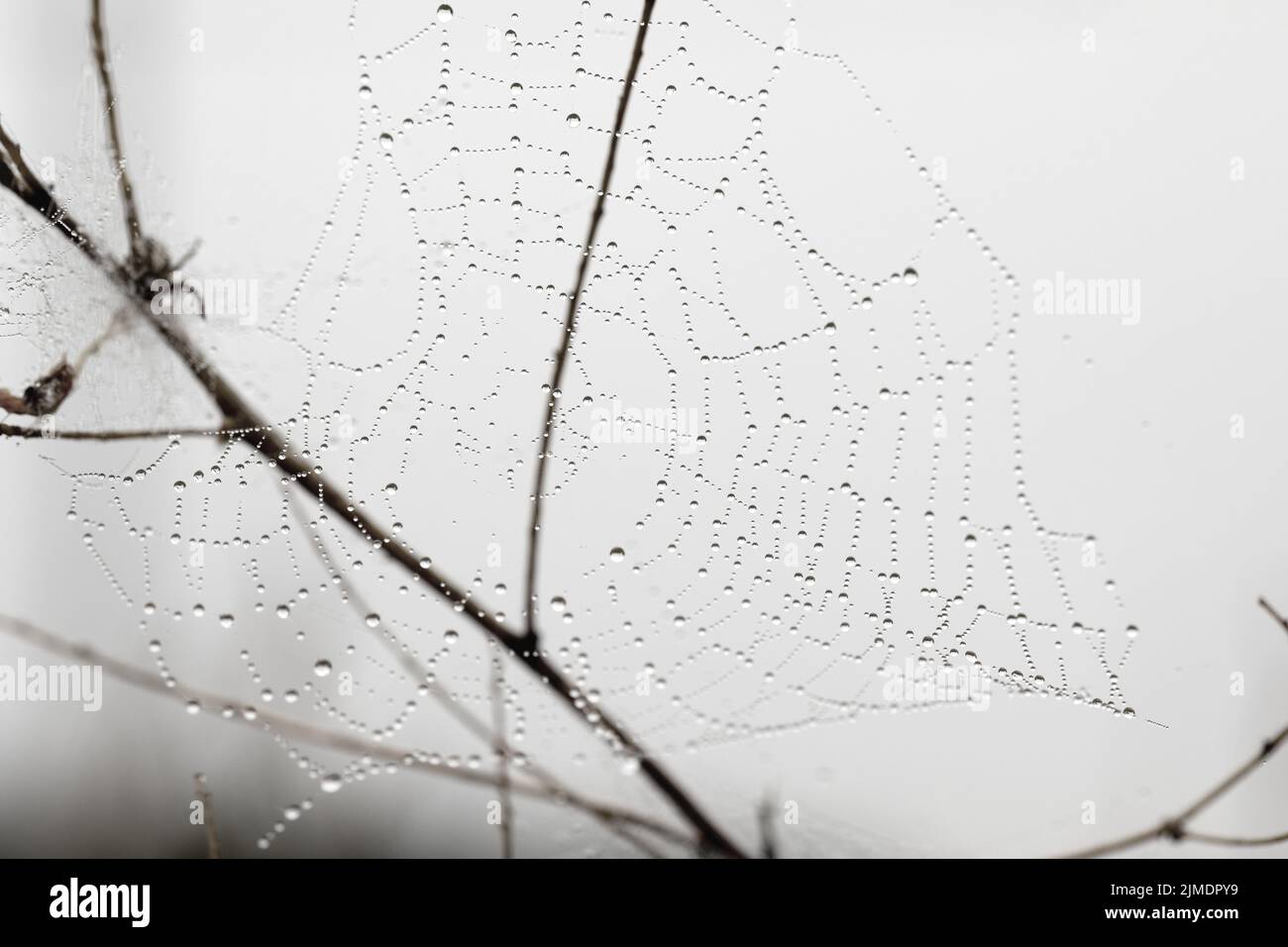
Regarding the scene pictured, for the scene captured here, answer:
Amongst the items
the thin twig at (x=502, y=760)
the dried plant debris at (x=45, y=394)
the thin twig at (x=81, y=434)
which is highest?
the dried plant debris at (x=45, y=394)

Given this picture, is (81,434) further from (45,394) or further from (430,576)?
(430,576)

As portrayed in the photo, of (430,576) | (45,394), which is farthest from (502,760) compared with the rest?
(45,394)

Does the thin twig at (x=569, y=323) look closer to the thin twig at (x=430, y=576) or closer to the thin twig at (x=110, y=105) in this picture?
the thin twig at (x=430, y=576)

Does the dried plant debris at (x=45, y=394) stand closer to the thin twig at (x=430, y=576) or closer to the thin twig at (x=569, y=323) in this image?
the thin twig at (x=430, y=576)

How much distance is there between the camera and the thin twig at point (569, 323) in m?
0.62

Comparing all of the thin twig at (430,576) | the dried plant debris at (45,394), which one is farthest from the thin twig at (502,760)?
the dried plant debris at (45,394)

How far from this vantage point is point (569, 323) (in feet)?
2.01

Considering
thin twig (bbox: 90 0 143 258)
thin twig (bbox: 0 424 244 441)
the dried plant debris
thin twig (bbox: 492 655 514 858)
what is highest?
thin twig (bbox: 90 0 143 258)

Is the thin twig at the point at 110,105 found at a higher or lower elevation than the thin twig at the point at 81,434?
higher

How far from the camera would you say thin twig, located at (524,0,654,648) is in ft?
2.03

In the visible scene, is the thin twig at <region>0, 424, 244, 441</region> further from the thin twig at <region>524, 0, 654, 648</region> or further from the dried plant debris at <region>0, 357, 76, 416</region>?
the thin twig at <region>524, 0, 654, 648</region>

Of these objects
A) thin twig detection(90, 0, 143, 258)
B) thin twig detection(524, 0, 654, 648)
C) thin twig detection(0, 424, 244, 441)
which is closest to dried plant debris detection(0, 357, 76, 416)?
thin twig detection(0, 424, 244, 441)

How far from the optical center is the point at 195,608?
99 cm
